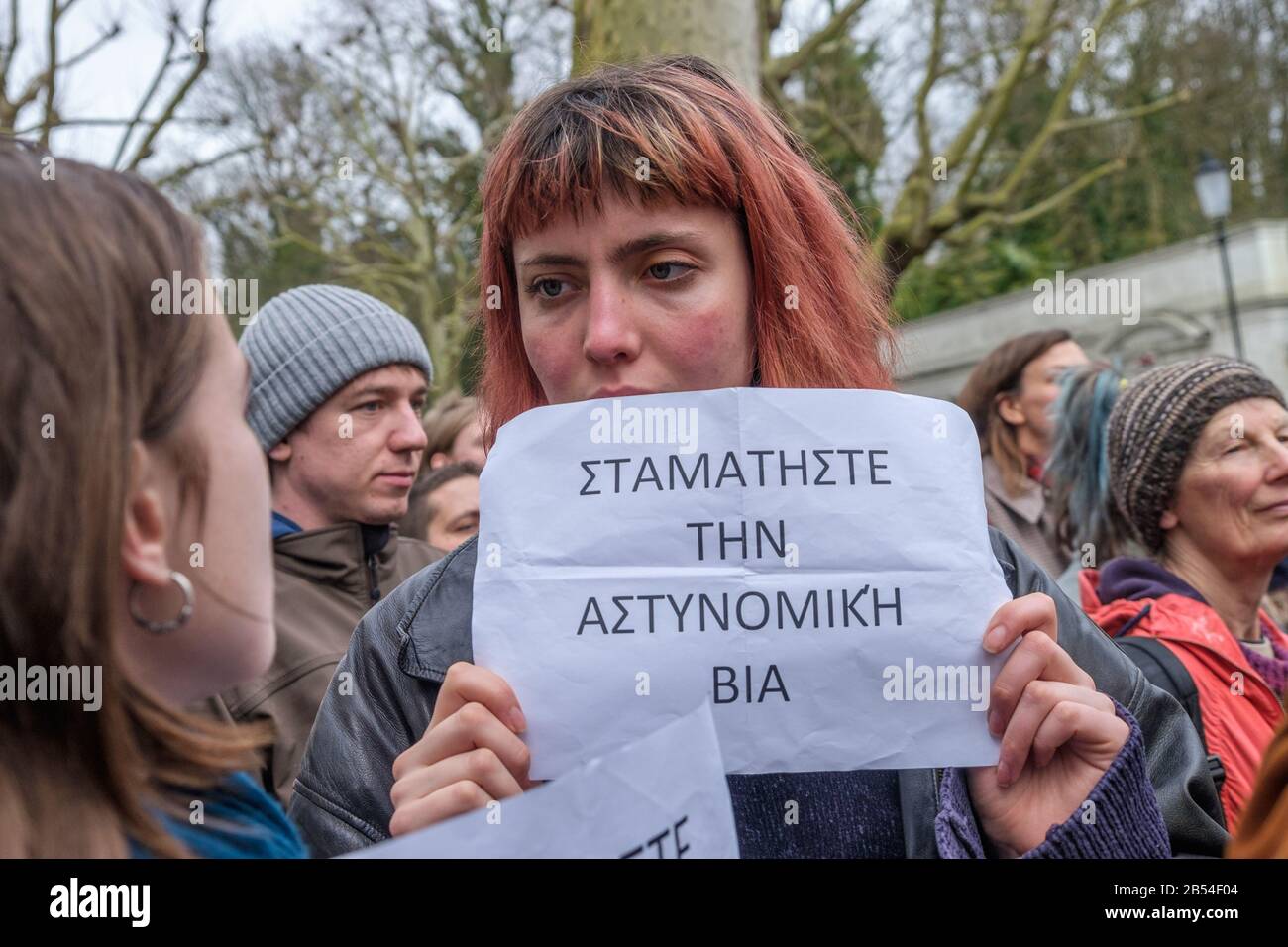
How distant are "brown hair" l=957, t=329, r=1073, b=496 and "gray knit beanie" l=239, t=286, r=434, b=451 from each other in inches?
96.0

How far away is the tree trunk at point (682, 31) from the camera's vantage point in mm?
4680

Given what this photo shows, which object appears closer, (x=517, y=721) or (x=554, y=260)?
(x=517, y=721)

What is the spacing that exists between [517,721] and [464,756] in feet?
0.25

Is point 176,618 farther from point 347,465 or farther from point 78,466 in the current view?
point 347,465

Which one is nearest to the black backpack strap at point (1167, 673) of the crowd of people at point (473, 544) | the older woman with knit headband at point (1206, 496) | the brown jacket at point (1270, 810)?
the crowd of people at point (473, 544)

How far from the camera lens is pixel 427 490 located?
4469mm

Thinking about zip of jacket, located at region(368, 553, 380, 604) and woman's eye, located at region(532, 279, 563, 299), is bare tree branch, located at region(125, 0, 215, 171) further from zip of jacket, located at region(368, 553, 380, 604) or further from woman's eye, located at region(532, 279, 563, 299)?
woman's eye, located at region(532, 279, 563, 299)

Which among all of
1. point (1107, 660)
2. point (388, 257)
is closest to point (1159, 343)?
point (388, 257)

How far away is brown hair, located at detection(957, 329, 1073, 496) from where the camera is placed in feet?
15.0

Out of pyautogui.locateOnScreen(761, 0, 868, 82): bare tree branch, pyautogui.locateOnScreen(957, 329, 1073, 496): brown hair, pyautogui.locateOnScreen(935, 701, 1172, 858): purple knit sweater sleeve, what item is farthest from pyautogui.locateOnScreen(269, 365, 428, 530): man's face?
pyautogui.locateOnScreen(761, 0, 868, 82): bare tree branch

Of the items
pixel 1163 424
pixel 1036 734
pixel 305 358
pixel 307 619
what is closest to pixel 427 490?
pixel 305 358

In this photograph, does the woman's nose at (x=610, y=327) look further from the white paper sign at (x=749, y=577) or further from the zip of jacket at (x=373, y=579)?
the zip of jacket at (x=373, y=579)

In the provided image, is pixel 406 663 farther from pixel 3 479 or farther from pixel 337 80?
pixel 337 80

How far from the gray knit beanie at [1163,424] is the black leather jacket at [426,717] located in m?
1.33
